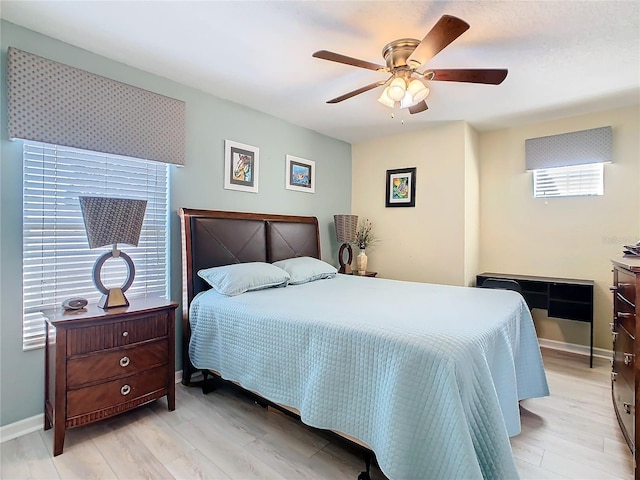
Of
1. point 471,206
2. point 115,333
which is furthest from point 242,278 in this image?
point 471,206

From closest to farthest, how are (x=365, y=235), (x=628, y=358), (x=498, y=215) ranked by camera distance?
(x=628, y=358), (x=498, y=215), (x=365, y=235)

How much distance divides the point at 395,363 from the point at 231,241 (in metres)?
2.02

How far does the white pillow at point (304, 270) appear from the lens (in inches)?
118

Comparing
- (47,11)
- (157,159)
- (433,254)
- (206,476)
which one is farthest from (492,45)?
(206,476)

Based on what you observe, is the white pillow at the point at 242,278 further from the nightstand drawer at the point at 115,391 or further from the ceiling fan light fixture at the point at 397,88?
the ceiling fan light fixture at the point at 397,88

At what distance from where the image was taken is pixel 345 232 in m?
4.14

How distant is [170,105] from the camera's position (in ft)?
8.76

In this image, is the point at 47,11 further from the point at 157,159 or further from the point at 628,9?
the point at 628,9

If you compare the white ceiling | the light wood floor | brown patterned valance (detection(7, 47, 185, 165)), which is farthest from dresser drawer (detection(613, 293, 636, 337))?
brown patterned valance (detection(7, 47, 185, 165))

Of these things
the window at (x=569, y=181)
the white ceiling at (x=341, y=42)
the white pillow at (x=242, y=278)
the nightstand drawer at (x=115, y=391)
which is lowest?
the nightstand drawer at (x=115, y=391)

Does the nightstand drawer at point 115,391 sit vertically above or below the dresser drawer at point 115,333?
below

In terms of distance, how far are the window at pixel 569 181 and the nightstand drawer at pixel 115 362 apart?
412cm

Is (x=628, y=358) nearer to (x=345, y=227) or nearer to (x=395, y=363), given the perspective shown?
(x=395, y=363)

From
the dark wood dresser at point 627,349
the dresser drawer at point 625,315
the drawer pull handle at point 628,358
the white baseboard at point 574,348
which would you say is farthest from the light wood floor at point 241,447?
the white baseboard at point 574,348
